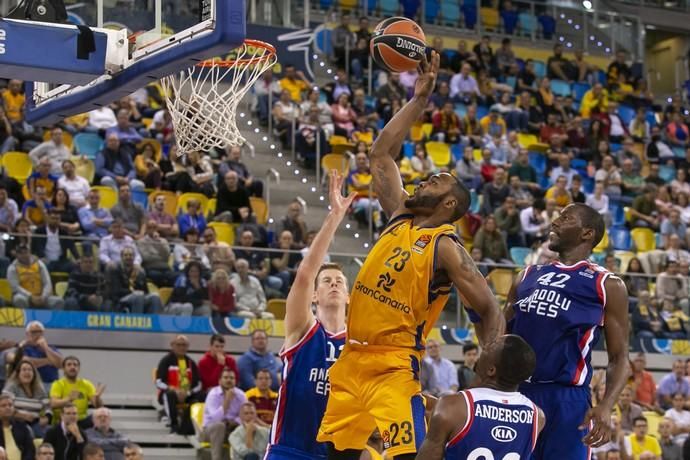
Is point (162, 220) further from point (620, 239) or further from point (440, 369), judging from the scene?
point (620, 239)

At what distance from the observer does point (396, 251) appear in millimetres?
7070

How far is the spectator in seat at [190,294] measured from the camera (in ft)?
48.4

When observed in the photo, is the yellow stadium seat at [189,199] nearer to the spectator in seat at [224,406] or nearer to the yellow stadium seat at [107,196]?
the yellow stadium seat at [107,196]

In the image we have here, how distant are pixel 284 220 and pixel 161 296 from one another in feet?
7.95

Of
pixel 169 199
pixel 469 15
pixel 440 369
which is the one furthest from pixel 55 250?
pixel 469 15

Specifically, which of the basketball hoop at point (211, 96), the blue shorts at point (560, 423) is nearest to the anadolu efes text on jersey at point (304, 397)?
the blue shorts at point (560, 423)

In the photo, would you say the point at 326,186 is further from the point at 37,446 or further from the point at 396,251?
the point at 396,251

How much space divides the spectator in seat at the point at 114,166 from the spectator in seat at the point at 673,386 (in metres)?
7.17

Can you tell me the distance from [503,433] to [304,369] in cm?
181

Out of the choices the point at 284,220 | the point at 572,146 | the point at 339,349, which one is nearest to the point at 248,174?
the point at 284,220

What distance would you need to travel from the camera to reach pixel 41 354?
13.6m

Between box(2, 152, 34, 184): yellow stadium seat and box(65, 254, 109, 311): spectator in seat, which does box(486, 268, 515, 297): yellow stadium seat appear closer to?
box(65, 254, 109, 311): spectator in seat

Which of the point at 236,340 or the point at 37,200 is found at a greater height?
the point at 37,200

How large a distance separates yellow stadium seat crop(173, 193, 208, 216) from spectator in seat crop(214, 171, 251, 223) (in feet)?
0.66
